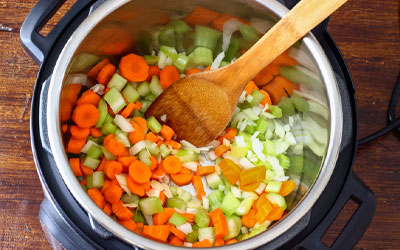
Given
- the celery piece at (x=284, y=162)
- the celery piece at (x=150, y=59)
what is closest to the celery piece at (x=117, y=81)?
the celery piece at (x=150, y=59)

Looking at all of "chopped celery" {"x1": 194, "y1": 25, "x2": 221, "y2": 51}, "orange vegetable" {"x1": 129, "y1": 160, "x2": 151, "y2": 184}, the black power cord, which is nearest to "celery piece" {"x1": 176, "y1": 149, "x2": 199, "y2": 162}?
"orange vegetable" {"x1": 129, "y1": 160, "x2": 151, "y2": 184}

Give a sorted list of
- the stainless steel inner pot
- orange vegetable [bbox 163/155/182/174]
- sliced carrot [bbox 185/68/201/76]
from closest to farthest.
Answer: the stainless steel inner pot < orange vegetable [bbox 163/155/182/174] < sliced carrot [bbox 185/68/201/76]

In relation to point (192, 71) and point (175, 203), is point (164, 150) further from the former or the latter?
point (192, 71)

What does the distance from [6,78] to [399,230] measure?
1.32m

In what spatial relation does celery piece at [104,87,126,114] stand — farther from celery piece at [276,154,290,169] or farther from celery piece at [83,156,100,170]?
celery piece at [276,154,290,169]

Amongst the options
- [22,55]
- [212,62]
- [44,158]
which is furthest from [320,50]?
[22,55]

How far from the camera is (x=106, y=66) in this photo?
144 centimetres

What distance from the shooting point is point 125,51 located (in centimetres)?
148

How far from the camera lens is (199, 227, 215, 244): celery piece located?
4.44ft

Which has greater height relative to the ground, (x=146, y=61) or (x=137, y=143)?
(x=146, y=61)

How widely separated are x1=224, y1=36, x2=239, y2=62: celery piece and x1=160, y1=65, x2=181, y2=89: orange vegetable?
0.17m

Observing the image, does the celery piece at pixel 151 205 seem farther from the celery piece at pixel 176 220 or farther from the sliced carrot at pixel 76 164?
the sliced carrot at pixel 76 164

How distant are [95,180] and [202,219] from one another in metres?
0.31

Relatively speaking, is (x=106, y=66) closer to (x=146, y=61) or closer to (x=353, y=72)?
(x=146, y=61)
